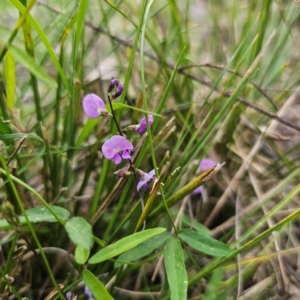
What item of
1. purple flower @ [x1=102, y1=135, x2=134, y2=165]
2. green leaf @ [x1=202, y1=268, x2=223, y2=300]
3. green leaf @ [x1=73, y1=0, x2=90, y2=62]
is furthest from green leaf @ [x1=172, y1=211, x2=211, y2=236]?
green leaf @ [x1=73, y1=0, x2=90, y2=62]

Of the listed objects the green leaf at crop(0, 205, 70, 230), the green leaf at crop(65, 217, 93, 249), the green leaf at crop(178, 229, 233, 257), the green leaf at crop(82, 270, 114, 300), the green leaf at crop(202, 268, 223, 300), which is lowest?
the green leaf at crop(202, 268, 223, 300)

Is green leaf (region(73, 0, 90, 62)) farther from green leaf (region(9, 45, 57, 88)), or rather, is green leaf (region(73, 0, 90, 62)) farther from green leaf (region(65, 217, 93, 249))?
green leaf (region(65, 217, 93, 249))

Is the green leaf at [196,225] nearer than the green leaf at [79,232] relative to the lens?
No

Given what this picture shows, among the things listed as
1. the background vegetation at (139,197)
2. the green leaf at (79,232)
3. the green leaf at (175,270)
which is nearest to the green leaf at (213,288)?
the background vegetation at (139,197)

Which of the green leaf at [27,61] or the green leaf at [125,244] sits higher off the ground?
the green leaf at [27,61]

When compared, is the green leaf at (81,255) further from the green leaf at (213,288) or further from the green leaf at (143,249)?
the green leaf at (213,288)

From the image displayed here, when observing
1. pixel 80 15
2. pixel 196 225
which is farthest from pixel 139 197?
pixel 80 15

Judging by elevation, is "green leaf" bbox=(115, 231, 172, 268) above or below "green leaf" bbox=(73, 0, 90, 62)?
below
